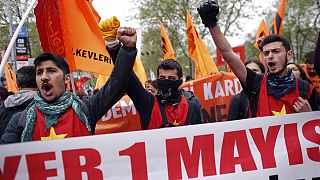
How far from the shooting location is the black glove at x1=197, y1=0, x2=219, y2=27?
2948 mm

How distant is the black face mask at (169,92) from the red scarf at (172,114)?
5 centimetres

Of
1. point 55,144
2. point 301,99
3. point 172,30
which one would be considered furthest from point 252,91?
point 172,30

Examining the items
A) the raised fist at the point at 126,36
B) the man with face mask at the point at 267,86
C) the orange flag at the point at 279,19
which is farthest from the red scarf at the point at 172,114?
the orange flag at the point at 279,19

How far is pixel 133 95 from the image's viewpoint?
9.87 ft

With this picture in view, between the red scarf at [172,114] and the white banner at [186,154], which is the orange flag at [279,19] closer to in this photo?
the red scarf at [172,114]

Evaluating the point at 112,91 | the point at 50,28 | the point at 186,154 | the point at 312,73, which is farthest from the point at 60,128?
the point at 312,73

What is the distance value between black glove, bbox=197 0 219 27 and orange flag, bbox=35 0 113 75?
1.34 metres

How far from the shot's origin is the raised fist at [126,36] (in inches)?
107

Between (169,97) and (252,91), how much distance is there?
2.14ft

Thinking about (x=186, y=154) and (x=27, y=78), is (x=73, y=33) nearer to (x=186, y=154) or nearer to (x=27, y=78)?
(x=27, y=78)

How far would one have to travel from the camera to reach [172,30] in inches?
992

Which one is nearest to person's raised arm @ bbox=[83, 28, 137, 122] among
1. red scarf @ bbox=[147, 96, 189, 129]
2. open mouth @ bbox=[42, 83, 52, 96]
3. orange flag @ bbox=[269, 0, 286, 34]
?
open mouth @ bbox=[42, 83, 52, 96]

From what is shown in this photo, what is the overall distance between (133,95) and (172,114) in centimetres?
43

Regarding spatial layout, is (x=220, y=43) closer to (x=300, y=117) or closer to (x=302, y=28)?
(x=300, y=117)
